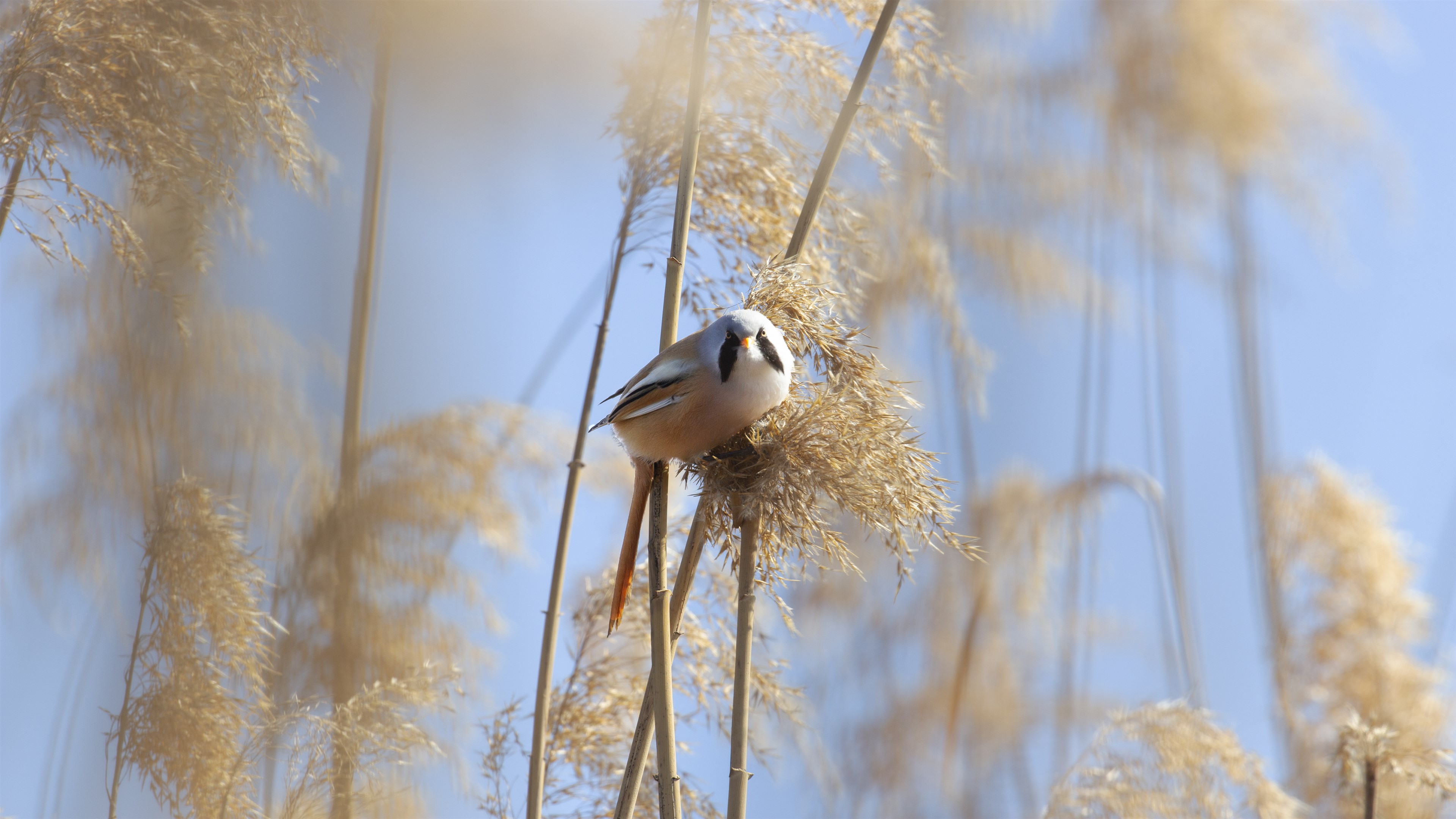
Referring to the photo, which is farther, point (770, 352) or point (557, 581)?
point (557, 581)

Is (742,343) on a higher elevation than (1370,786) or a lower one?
higher

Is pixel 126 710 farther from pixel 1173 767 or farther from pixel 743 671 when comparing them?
pixel 1173 767

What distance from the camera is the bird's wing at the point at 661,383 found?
0.95 metres

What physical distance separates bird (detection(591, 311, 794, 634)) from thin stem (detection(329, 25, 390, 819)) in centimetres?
63

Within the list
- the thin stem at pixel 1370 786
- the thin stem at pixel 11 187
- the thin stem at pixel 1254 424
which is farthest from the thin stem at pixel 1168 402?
the thin stem at pixel 11 187

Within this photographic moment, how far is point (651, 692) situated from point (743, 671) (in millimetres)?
96

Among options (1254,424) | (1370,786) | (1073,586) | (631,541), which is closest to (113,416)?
(631,541)

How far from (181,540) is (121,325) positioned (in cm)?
29

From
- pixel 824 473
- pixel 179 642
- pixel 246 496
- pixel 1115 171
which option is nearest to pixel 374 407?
pixel 246 496

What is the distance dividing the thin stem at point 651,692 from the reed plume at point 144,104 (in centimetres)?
73

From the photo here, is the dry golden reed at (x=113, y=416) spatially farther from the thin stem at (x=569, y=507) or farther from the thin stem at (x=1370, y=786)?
the thin stem at (x=1370, y=786)

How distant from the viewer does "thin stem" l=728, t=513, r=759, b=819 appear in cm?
92

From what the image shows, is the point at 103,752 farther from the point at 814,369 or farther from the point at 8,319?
the point at 814,369

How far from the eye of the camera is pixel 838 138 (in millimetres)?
1031
